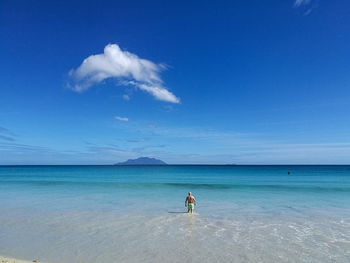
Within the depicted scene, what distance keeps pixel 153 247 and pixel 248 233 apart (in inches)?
182

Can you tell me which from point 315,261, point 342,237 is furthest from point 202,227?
point 342,237

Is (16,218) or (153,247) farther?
(16,218)

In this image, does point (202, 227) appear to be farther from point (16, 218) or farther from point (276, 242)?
point (16, 218)

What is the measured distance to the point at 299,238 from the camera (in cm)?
1016

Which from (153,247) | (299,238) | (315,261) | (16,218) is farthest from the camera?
(16,218)

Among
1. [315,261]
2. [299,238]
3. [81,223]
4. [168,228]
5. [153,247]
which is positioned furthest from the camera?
[81,223]

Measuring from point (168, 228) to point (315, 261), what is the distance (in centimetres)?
637

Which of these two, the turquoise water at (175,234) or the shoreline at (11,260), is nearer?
the shoreline at (11,260)

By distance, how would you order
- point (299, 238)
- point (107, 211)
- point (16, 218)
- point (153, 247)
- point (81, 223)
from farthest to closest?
point (107, 211), point (16, 218), point (81, 223), point (299, 238), point (153, 247)

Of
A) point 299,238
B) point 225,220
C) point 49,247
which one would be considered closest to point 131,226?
point 49,247

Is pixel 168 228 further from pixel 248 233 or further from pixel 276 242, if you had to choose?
pixel 276 242

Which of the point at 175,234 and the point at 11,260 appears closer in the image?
the point at 11,260

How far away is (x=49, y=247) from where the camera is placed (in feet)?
29.9

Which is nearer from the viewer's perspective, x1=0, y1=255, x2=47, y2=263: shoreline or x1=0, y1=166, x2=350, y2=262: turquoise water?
x1=0, y1=255, x2=47, y2=263: shoreline
